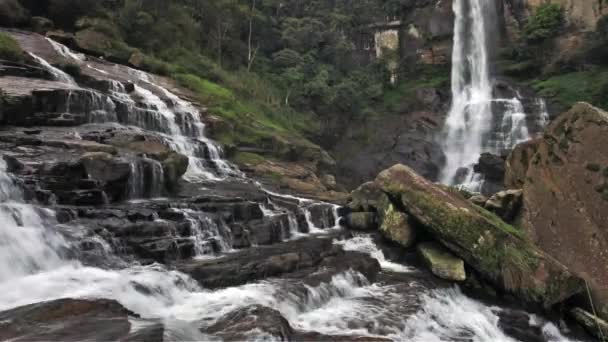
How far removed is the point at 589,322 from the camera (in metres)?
A: 9.57

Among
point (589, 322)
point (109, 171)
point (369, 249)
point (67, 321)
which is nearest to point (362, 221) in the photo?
point (369, 249)

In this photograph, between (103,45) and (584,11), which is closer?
(103,45)

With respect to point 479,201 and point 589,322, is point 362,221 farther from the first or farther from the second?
point 589,322

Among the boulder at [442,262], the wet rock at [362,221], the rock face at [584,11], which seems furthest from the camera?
the rock face at [584,11]

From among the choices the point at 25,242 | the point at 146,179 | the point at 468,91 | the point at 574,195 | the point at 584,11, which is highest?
the point at 584,11

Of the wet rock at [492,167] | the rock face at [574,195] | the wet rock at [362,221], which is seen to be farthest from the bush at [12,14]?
the wet rock at [492,167]

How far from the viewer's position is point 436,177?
30.8m

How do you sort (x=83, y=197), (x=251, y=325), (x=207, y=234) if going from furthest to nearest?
(x=207, y=234), (x=83, y=197), (x=251, y=325)

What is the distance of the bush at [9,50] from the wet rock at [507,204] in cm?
1891

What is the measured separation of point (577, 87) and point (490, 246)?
2583 centimetres

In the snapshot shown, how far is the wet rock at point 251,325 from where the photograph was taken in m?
6.55

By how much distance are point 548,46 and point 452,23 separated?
8.46 metres

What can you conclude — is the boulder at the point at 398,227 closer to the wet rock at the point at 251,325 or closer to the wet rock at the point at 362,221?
the wet rock at the point at 362,221

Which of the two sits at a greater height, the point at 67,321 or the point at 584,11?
the point at 584,11
